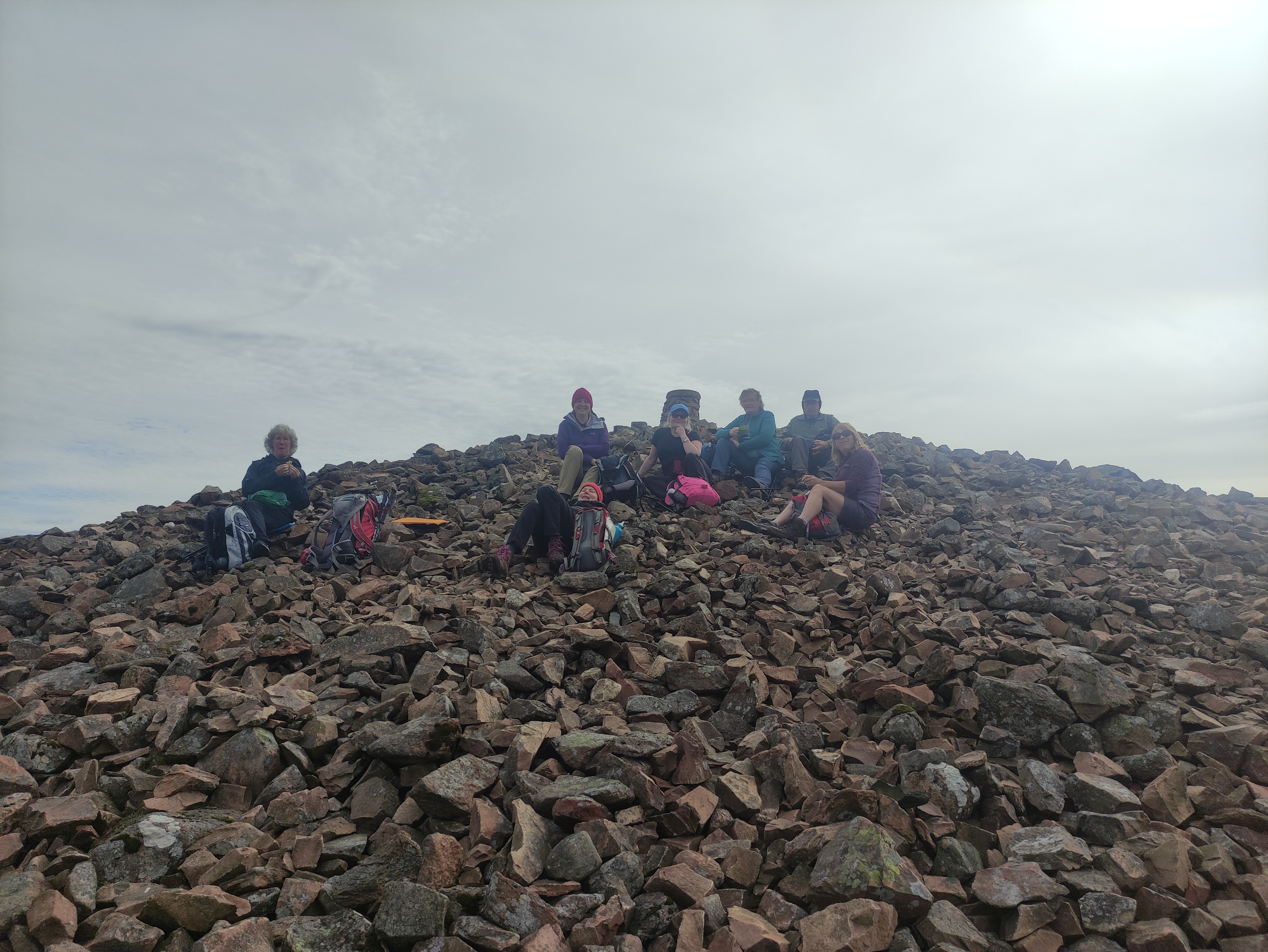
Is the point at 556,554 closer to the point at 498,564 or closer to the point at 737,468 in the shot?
the point at 498,564

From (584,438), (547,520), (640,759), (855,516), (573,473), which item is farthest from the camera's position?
(584,438)

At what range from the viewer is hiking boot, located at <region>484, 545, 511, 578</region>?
875cm

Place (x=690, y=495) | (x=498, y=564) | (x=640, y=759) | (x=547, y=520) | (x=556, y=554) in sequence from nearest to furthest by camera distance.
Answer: (x=640, y=759)
(x=498, y=564)
(x=556, y=554)
(x=547, y=520)
(x=690, y=495)

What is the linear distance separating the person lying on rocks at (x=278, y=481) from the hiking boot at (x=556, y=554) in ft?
15.1

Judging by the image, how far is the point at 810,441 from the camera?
14.7 meters

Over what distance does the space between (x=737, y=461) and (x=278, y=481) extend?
8.77m

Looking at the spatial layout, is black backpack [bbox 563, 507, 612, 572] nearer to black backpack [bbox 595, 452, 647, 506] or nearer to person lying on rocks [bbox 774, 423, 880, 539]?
black backpack [bbox 595, 452, 647, 506]

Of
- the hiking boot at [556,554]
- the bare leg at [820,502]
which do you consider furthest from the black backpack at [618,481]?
the bare leg at [820,502]

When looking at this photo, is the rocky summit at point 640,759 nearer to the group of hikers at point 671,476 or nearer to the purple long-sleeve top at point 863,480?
the group of hikers at point 671,476

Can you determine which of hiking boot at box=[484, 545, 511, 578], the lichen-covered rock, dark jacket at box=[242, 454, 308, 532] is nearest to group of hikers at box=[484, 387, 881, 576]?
hiking boot at box=[484, 545, 511, 578]

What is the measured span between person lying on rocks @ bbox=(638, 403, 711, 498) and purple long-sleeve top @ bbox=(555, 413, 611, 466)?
919 mm

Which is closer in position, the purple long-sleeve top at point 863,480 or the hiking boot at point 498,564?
the hiking boot at point 498,564

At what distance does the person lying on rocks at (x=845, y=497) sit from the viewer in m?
10.5

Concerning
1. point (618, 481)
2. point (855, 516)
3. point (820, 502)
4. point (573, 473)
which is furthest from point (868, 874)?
point (573, 473)
